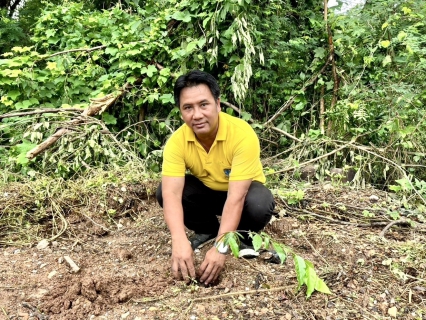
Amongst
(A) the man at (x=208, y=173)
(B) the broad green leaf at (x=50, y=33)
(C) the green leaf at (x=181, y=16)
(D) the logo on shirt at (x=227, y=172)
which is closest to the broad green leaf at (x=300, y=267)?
(A) the man at (x=208, y=173)

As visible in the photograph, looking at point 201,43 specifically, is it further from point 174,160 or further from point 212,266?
point 212,266

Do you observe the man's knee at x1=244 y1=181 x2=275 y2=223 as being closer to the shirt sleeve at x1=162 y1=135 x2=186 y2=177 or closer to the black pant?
the black pant

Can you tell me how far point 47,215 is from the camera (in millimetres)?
2910

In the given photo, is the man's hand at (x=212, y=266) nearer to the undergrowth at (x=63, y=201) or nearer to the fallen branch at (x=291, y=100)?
the undergrowth at (x=63, y=201)

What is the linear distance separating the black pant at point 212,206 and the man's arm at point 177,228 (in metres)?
0.22

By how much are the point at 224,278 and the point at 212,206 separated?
20.9 inches

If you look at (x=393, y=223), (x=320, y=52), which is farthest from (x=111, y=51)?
(x=393, y=223)

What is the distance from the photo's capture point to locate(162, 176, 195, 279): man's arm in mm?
2004

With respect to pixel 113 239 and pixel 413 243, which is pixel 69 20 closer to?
pixel 113 239

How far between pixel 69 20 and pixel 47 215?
302cm

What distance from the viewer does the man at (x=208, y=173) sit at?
6.62 ft

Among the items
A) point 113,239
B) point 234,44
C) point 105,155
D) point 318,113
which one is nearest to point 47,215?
point 113,239

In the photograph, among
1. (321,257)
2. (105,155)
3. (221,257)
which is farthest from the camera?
(105,155)

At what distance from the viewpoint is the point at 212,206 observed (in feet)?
8.11
